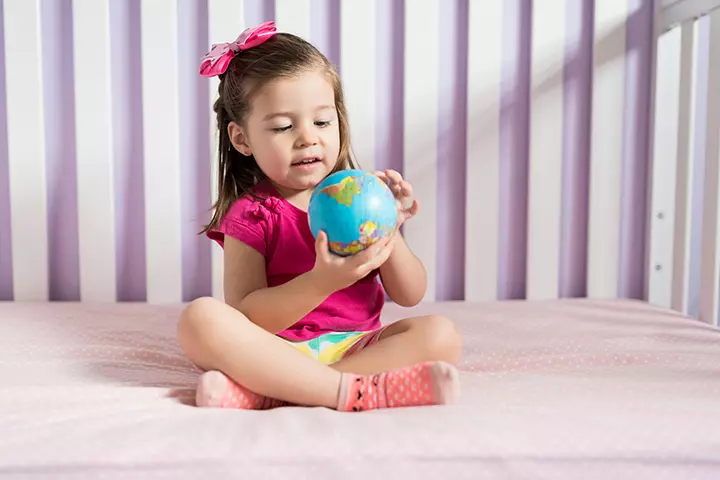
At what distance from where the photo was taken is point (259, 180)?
3.81 ft

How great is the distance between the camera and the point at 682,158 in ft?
5.01

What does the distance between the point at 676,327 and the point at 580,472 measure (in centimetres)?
66

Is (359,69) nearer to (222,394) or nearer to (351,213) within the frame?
(351,213)

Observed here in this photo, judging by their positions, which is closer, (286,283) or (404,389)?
(404,389)

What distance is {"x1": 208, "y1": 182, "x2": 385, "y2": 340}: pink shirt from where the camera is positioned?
3.45 feet

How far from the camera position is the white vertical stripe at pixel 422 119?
63.6 inches

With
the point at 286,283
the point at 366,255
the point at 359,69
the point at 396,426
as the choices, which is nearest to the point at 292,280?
the point at 286,283

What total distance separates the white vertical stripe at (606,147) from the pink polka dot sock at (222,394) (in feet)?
3.35

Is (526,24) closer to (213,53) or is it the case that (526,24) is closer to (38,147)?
(213,53)

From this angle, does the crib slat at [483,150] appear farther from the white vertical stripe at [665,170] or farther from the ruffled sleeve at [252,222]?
the ruffled sleeve at [252,222]

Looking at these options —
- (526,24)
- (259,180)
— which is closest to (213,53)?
(259,180)

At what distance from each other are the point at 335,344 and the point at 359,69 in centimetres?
76

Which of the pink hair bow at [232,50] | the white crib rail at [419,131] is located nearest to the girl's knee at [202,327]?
the pink hair bow at [232,50]

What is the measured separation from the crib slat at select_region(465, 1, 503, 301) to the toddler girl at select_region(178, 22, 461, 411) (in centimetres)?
52
